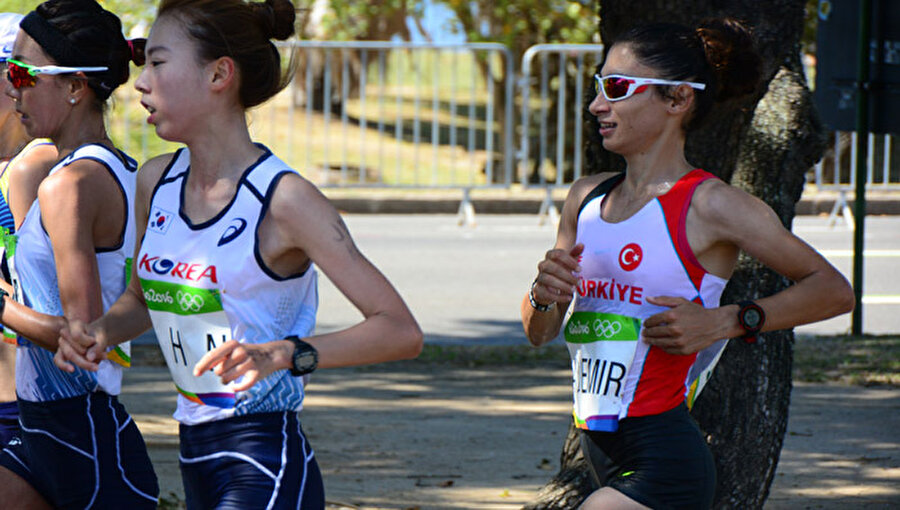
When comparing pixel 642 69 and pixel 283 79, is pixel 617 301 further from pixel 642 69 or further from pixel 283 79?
pixel 283 79

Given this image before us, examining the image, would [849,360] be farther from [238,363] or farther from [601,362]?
[238,363]

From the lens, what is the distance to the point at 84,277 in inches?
119

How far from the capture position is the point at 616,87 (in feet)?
10.7

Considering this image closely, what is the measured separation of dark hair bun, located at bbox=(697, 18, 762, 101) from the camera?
331cm

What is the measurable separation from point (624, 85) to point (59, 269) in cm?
142

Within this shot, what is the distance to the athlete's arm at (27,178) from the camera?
329 centimetres

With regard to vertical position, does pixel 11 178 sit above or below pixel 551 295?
above

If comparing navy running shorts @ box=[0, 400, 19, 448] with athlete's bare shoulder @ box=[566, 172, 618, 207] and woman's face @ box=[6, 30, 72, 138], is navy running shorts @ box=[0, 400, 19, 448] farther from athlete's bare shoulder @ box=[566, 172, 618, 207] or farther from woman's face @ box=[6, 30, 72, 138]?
athlete's bare shoulder @ box=[566, 172, 618, 207]

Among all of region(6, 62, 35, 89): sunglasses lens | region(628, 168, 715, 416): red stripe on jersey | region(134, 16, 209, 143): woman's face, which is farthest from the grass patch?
region(134, 16, 209, 143): woman's face

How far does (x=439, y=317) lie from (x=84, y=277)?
23.8ft

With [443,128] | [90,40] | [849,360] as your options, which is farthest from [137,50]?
[443,128]

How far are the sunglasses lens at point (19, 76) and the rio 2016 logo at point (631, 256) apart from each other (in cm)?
150

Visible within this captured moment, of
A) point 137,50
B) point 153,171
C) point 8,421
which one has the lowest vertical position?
point 8,421

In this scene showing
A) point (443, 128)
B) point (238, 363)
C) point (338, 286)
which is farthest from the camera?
point (443, 128)
